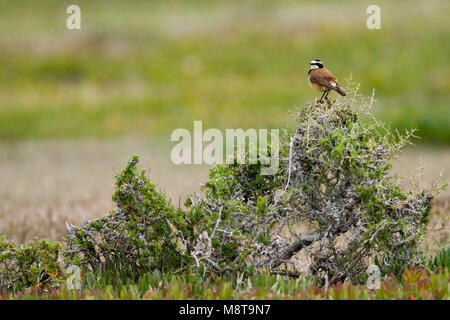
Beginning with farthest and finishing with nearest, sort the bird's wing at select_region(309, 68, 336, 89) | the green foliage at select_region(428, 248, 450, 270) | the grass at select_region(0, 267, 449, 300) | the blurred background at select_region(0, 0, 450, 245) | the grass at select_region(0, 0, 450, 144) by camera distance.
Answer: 1. the grass at select_region(0, 0, 450, 144)
2. the blurred background at select_region(0, 0, 450, 245)
3. the bird's wing at select_region(309, 68, 336, 89)
4. the green foliage at select_region(428, 248, 450, 270)
5. the grass at select_region(0, 267, 449, 300)

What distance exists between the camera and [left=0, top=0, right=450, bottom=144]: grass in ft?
71.3

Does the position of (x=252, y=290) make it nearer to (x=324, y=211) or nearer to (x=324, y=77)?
(x=324, y=211)

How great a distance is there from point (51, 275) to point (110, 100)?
18.5 meters

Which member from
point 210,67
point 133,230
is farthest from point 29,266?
point 210,67

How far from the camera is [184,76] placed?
25.6 metres

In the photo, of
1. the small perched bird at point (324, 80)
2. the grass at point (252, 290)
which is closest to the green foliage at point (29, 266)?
the grass at point (252, 290)

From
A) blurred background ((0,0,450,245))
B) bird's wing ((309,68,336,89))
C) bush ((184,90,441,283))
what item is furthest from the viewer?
blurred background ((0,0,450,245))

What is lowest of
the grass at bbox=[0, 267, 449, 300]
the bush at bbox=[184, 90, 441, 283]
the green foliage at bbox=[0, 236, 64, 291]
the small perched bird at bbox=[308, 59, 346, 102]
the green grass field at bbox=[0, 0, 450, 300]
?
the grass at bbox=[0, 267, 449, 300]

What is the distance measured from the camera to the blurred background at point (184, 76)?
1786cm

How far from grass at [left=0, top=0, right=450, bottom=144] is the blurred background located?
59 mm

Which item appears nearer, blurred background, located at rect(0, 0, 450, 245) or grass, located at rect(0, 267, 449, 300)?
grass, located at rect(0, 267, 449, 300)

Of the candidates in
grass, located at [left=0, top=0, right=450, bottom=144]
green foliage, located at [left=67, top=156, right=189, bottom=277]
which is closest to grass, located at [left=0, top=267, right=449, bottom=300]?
green foliage, located at [left=67, top=156, right=189, bottom=277]

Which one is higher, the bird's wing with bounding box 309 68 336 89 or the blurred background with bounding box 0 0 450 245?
the blurred background with bounding box 0 0 450 245

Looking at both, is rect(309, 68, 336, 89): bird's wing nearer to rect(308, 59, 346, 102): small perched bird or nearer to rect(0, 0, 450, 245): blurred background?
rect(308, 59, 346, 102): small perched bird
